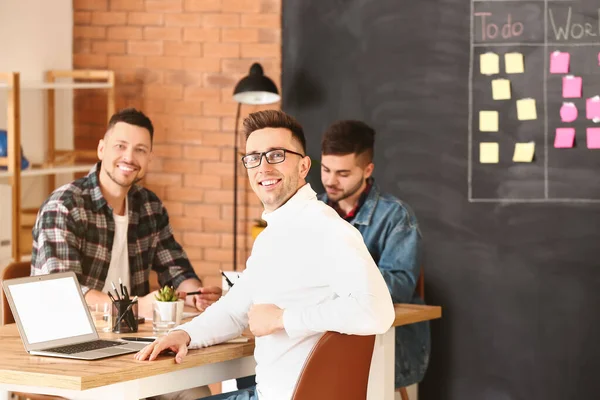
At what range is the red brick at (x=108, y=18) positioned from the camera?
555 cm

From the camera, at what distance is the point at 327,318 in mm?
2588

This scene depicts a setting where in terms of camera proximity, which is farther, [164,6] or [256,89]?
[164,6]

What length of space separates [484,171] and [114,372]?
9.29ft

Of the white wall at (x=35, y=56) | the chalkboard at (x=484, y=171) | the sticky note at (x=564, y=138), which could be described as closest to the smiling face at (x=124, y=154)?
the white wall at (x=35, y=56)

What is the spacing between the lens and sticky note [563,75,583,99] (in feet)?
15.5

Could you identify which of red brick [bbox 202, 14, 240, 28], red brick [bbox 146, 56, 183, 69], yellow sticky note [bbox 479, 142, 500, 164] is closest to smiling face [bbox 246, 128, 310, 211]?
yellow sticky note [bbox 479, 142, 500, 164]

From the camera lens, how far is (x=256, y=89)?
493 centimetres

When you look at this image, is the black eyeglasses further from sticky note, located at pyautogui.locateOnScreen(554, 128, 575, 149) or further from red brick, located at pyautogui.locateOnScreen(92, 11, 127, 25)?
red brick, located at pyautogui.locateOnScreen(92, 11, 127, 25)


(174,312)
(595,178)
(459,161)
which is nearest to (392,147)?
(459,161)

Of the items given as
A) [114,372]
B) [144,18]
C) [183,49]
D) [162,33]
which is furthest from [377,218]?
[144,18]

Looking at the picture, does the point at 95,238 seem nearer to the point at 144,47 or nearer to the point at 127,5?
the point at 144,47

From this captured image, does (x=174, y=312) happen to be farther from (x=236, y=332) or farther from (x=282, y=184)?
(x=282, y=184)

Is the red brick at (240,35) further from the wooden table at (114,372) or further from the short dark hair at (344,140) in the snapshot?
the wooden table at (114,372)

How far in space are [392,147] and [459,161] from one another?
1.18ft
